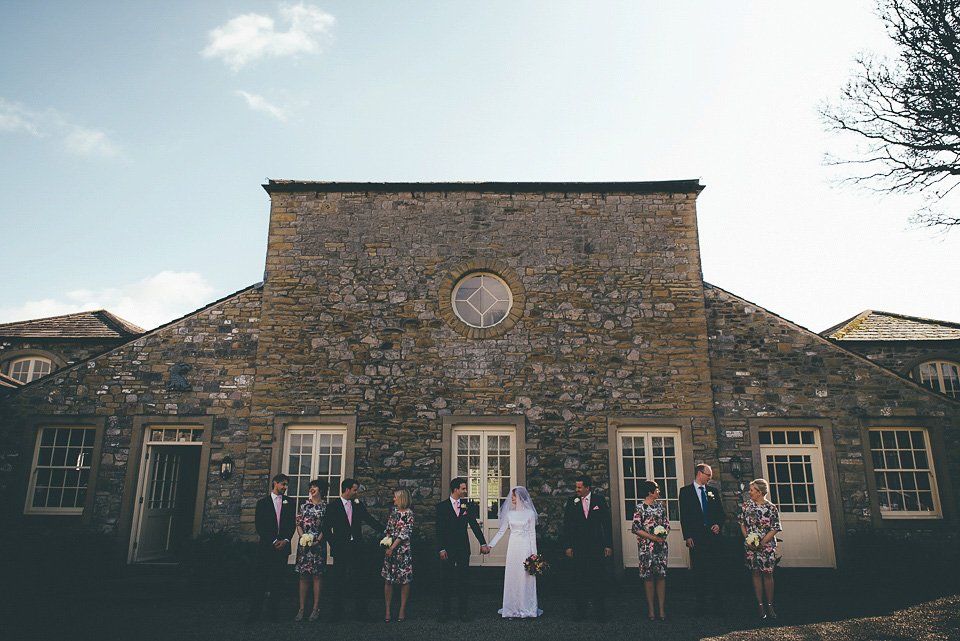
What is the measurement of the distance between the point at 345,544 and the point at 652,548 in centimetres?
396

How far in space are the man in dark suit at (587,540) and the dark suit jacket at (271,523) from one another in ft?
12.0

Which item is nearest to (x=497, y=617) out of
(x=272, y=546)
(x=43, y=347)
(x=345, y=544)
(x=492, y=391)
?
(x=345, y=544)

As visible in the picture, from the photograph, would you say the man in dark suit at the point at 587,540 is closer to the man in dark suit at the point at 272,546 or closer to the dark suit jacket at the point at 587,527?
the dark suit jacket at the point at 587,527

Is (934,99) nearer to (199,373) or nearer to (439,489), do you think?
(439,489)

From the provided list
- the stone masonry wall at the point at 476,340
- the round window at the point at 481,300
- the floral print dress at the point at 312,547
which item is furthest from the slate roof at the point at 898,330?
the floral print dress at the point at 312,547

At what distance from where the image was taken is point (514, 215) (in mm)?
11172

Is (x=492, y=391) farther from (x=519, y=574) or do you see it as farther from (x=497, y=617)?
(x=497, y=617)

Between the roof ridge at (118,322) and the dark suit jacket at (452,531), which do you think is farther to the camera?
the roof ridge at (118,322)

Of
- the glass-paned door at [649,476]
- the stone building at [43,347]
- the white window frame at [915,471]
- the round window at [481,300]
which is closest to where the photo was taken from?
the glass-paned door at [649,476]

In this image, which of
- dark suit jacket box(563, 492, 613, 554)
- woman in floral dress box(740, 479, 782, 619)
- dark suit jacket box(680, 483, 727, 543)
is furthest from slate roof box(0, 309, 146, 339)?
woman in floral dress box(740, 479, 782, 619)

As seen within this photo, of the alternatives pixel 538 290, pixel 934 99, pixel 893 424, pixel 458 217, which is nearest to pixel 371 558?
pixel 538 290

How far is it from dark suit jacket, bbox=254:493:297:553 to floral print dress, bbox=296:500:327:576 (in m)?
0.15

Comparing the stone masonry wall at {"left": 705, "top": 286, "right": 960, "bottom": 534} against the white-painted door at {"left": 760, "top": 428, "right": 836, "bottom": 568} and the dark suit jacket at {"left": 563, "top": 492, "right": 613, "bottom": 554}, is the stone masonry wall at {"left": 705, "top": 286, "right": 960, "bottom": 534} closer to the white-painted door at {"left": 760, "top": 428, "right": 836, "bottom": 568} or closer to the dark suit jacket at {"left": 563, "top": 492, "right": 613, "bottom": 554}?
the white-painted door at {"left": 760, "top": 428, "right": 836, "bottom": 568}

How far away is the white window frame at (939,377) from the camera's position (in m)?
13.5
